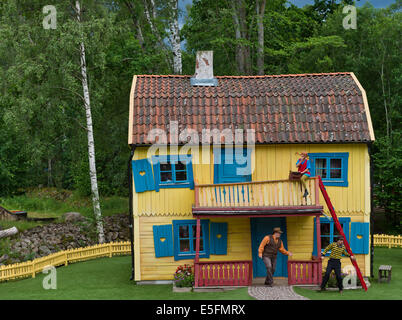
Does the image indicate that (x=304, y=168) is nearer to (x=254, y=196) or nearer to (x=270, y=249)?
(x=254, y=196)

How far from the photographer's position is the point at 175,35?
28922mm

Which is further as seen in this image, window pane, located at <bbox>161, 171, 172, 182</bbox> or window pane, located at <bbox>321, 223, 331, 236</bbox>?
window pane, located at <bbox>321, 223, 331, 236</bbox>

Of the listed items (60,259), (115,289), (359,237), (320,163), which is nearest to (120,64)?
(60,259)

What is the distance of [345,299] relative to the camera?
14594 millimetres

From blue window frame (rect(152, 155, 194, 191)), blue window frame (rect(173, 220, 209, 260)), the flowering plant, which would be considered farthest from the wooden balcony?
the flowering plant

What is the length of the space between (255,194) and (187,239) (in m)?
3.04

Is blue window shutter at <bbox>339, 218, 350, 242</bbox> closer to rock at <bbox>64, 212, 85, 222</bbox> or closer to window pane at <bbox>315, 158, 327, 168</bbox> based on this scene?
window pane at <bbox>315, 158, 327, 168</bbox>

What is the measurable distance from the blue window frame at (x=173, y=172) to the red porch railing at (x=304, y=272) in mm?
4331

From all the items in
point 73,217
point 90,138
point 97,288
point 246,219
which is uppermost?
point 90,138

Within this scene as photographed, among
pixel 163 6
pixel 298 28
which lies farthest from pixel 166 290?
pixel 298 28

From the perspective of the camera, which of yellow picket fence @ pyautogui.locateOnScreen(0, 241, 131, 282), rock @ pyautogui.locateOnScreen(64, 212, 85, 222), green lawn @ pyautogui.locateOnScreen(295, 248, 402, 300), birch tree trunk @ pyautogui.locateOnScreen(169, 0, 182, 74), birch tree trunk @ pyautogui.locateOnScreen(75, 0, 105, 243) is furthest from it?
birch tree trunk @ pyautogui.locateOnScreen(169, 0, 182, 74)

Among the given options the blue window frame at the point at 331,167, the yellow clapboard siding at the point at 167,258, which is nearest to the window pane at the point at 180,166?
the yellow clapboard siding at the point at 167,258

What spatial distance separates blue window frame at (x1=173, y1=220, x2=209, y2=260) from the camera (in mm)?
17938

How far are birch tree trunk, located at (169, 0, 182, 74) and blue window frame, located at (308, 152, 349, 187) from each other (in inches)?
508
